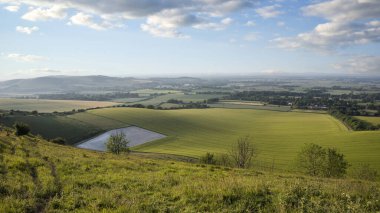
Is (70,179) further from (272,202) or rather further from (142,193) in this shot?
(272,202)

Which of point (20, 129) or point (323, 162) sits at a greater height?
point (20, 129)

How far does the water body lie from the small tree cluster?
153ft

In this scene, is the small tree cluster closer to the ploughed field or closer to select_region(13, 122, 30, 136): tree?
the ploughed field

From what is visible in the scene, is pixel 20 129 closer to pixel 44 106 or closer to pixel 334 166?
pixel 334 166

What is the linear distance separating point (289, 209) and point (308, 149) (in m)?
46.0

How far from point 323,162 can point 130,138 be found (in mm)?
54889

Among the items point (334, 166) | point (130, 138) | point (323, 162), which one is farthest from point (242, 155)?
point (130, 138)

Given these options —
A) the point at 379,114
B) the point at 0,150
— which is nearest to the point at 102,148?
the point at 0,150

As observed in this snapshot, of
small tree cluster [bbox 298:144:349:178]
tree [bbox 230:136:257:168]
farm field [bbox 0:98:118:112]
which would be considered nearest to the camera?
small tree cluster [bbox 298:144:349:178]

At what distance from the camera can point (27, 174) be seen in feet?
46.2

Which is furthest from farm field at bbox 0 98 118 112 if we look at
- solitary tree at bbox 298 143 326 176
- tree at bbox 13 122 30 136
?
solitary tree at bbox 298 143 326 176

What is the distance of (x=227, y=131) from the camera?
102 metres

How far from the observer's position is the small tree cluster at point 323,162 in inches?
1895

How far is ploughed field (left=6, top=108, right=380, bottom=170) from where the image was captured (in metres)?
70.9
